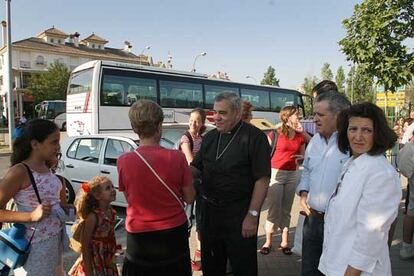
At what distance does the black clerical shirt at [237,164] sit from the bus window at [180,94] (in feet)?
42.1

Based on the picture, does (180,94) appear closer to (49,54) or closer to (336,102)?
(336,102)

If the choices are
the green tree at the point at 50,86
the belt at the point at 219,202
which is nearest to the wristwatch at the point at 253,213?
the belt at the point at 219,202

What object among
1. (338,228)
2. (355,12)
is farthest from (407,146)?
(355,12)

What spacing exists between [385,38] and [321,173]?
5.57 m

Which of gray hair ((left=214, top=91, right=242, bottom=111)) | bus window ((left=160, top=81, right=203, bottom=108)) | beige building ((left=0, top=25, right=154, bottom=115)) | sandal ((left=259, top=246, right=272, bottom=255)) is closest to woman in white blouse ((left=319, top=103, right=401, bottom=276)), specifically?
gray hair ((left=214, top=91, right=242, bottom=111))

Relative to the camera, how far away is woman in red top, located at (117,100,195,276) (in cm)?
249

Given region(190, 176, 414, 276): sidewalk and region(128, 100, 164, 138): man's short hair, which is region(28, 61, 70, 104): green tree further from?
region(128, 100, 164, 138): man's short hair

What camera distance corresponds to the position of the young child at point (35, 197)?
245 centimetres

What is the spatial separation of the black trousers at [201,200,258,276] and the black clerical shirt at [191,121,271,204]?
0.11 meters

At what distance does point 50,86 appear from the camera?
48.0 metres

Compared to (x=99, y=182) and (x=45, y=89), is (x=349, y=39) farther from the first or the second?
(x=45, y=89)

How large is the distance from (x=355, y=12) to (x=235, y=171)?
608cm

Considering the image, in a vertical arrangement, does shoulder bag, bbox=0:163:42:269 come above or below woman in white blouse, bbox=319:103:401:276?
below

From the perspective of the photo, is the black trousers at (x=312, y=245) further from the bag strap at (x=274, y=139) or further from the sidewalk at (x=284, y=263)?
the bag strap at (x=274, y=139)
